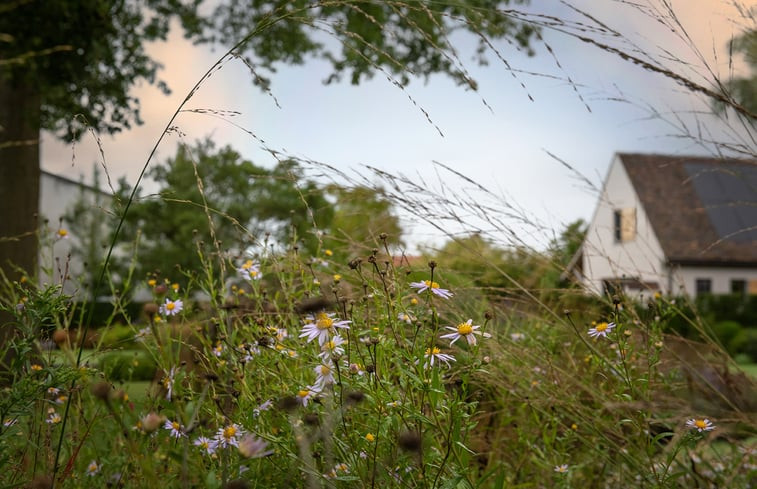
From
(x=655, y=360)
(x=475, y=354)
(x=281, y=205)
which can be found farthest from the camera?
(x=281, y=205)

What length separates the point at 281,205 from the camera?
23.9 m

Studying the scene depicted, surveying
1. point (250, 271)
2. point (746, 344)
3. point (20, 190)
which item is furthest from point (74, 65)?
point (746, 344)

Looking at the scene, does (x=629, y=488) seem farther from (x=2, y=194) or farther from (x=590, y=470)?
(x=2, y=194)

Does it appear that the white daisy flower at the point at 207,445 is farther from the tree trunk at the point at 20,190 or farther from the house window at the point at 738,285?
the house window at the point at 738,285

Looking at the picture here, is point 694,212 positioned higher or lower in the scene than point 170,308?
higher

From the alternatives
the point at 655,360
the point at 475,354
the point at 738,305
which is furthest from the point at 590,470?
the point at 738,305

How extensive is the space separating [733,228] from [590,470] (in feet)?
61.8

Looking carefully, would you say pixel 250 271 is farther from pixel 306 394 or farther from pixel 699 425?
pixel 699 425

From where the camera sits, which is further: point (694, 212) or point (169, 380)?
point (694, 212)

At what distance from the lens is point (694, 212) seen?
20.4 metres

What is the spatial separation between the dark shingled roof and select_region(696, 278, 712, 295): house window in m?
0.64

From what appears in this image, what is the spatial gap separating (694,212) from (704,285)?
2.64 meters

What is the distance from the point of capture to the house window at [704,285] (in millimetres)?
21359

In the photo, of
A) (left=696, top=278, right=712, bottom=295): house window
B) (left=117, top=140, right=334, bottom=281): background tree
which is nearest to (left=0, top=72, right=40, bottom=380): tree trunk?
(left=117, top=140, right=334, bottom=281): background tree
